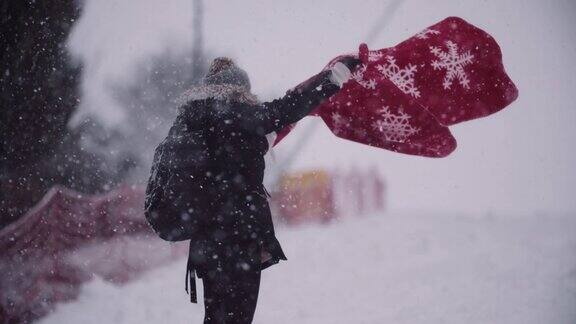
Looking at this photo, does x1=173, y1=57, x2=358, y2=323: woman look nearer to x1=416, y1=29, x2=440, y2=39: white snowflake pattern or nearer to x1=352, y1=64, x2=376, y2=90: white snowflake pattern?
x1=352, y1=64, x2=376, y2=90: white snowflake pattern

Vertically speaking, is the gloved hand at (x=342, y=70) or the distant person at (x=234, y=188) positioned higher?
the gloved hand at (x=342, y=70)

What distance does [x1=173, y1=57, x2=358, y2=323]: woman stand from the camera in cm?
178

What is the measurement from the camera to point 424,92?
258 centimetres

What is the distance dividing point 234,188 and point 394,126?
122cm

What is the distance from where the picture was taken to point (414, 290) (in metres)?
4.54

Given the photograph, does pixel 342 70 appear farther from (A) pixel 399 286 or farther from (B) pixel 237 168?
(A) pixel 399 286

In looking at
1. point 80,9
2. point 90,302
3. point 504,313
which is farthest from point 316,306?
point 80,9

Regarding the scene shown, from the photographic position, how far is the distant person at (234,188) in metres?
1.78

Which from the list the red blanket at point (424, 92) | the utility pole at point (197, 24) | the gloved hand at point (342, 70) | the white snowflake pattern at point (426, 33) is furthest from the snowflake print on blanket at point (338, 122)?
the utility pole at point (197, 24)

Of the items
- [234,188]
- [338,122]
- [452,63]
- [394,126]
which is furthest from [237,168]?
[452,63]

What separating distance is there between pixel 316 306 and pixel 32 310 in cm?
281

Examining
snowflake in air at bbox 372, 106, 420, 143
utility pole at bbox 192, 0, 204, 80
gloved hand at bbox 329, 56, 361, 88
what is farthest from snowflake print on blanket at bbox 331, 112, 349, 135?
utility pole at bbox 192, 0, 204, 80

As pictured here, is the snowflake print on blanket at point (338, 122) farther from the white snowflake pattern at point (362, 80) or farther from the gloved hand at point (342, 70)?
the gloved hand at point (342, 70)

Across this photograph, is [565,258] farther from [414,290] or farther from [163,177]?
[163,177]
